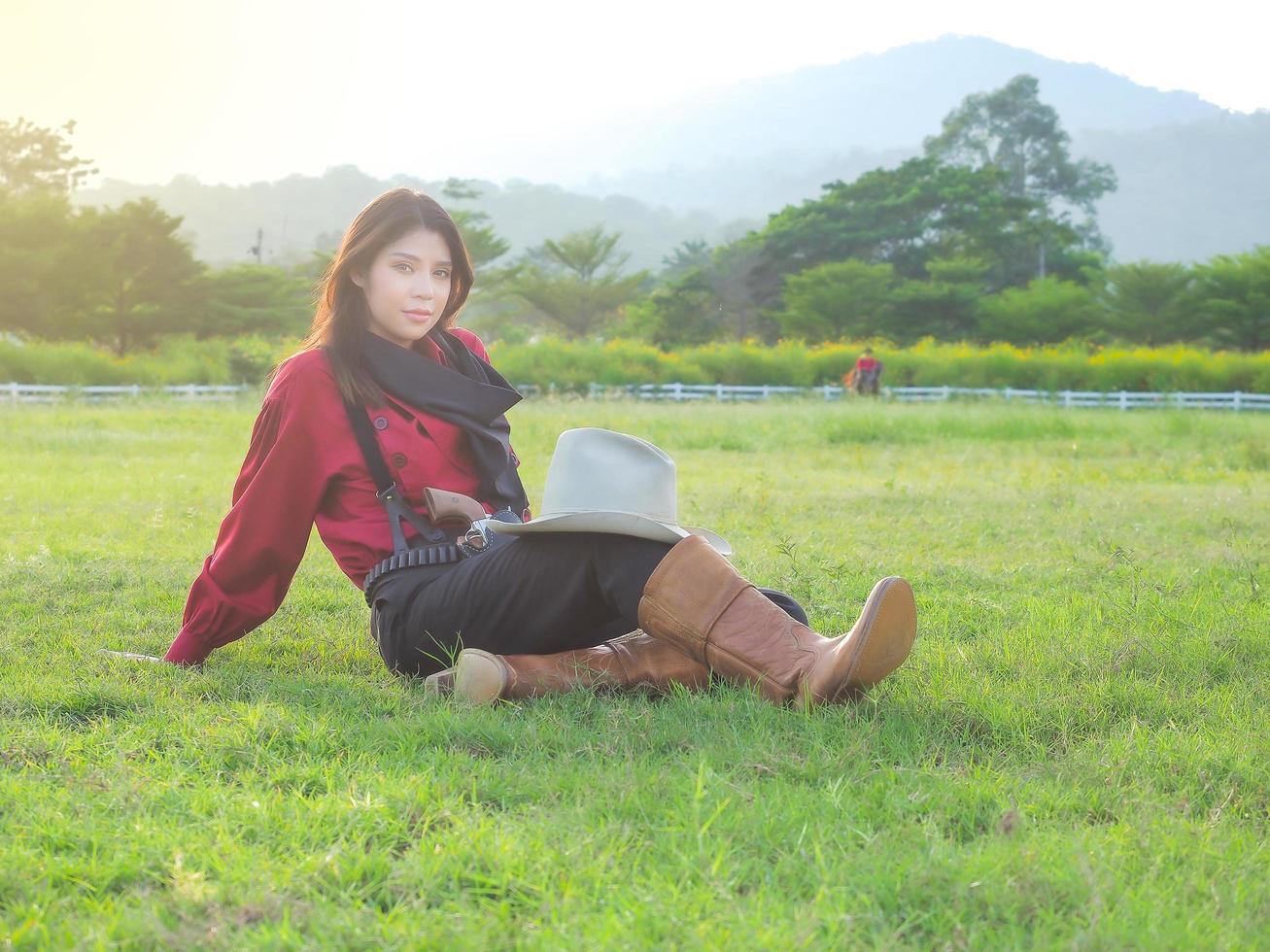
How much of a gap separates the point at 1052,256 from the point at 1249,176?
14794cm

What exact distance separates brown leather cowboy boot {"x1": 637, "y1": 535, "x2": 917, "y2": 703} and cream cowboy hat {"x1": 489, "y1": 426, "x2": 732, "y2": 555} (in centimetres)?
9

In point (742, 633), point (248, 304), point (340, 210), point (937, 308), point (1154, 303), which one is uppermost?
point (340, 210)

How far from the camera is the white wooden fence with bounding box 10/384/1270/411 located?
18391mm

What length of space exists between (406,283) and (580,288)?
127 feet

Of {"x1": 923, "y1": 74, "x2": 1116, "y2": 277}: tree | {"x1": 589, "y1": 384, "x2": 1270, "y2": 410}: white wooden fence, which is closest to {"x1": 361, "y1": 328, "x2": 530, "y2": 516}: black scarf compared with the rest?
{"x1": 589, "y1": 384, "x2": 1270, "y2": 410}: white wooden fence

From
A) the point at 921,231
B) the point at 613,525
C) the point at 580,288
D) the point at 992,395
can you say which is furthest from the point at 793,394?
the point at 580,288

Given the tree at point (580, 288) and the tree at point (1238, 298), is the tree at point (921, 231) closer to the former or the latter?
the tree at point (580, 288)

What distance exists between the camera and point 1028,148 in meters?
55.7

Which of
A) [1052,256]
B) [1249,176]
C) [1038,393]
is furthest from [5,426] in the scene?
[1249,176]

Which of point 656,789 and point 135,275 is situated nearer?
point 656,789

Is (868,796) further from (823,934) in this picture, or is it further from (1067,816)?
(823,934)

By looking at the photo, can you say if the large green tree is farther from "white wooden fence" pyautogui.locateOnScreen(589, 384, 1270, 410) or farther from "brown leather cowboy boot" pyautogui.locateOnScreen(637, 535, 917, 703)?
"brown leather cowboy boot" pyautogui.locateOnScreen(637, 535, 917, 703)

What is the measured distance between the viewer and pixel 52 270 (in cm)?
2802

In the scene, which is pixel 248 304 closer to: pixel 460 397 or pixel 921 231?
pixel 921 231
